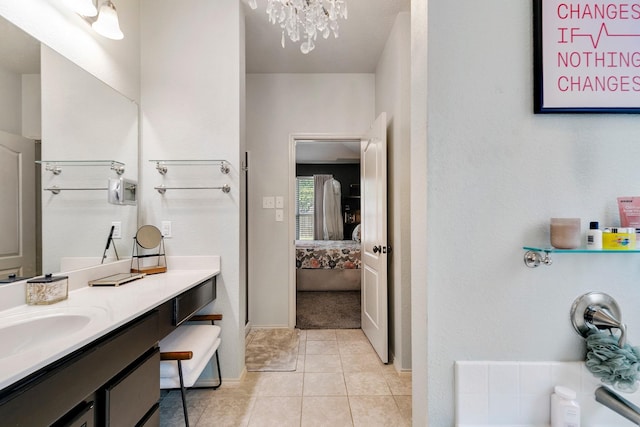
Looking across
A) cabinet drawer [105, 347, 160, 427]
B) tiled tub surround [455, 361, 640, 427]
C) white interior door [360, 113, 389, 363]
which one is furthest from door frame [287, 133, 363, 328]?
tiled tub surround [455, 361, 640, 427]

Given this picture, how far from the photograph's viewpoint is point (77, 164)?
152cm

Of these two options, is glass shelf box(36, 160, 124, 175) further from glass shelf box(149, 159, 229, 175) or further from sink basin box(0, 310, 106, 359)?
sink basin box(0, 310, 106, 359)

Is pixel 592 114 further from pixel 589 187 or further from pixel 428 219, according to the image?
pixel 428 219

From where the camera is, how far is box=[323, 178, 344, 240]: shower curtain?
22.6 ft

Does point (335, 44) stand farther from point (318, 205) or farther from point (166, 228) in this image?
point (318, 205)

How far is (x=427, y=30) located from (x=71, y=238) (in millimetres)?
1872

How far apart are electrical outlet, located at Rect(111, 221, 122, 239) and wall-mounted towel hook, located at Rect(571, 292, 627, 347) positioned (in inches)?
87.8

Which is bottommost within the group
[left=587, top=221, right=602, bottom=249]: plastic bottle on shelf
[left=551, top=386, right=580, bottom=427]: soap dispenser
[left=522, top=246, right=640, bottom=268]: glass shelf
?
[left=551, top=386, right=580, bottom=427]: soap dispenser

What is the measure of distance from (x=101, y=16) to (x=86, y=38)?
161mm

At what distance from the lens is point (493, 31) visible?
79 centimetres

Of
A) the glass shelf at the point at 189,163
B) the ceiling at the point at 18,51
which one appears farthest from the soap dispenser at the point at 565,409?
the ceiling at the point at 18,51

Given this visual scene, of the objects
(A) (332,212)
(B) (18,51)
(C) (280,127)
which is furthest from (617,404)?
(A) (332,212)

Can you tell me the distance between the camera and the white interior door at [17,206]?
1158 millimetres

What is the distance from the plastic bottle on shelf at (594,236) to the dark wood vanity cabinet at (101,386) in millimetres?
1413
